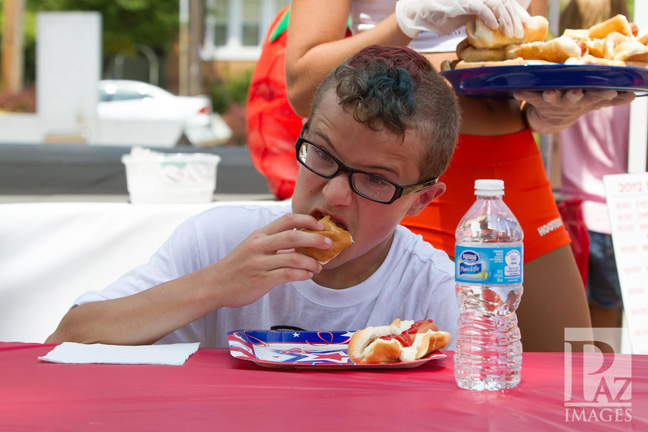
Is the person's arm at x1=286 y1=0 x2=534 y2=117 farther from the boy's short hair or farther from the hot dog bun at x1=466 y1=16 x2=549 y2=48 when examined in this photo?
the boy's short hair

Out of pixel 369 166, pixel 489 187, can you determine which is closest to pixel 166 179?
pixel 369 166

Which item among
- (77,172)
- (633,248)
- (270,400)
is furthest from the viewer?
(77,172)

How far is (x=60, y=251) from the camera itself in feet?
10.8

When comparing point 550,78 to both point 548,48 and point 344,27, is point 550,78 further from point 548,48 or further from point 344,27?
point 344,27

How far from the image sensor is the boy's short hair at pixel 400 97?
179cm

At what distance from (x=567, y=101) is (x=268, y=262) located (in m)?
1.19

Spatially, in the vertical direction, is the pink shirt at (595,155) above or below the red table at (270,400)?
above

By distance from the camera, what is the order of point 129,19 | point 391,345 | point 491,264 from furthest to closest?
point 129,19 < point 391,345 < point 491,264

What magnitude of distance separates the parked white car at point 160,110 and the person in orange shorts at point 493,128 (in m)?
16.4

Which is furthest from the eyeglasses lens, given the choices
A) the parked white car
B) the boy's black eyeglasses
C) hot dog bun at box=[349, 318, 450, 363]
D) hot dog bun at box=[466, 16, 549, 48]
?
the parked white car

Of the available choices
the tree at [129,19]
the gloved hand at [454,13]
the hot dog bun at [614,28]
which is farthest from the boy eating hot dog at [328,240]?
the tree at [129,19]

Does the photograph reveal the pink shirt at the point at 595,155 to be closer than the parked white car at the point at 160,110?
Yes

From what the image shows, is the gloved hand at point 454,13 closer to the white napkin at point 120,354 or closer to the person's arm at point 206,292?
the person's arm at point 206,292

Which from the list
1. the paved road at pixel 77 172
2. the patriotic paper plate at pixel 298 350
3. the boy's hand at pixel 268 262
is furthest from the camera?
the paved road at pixel 77 172
